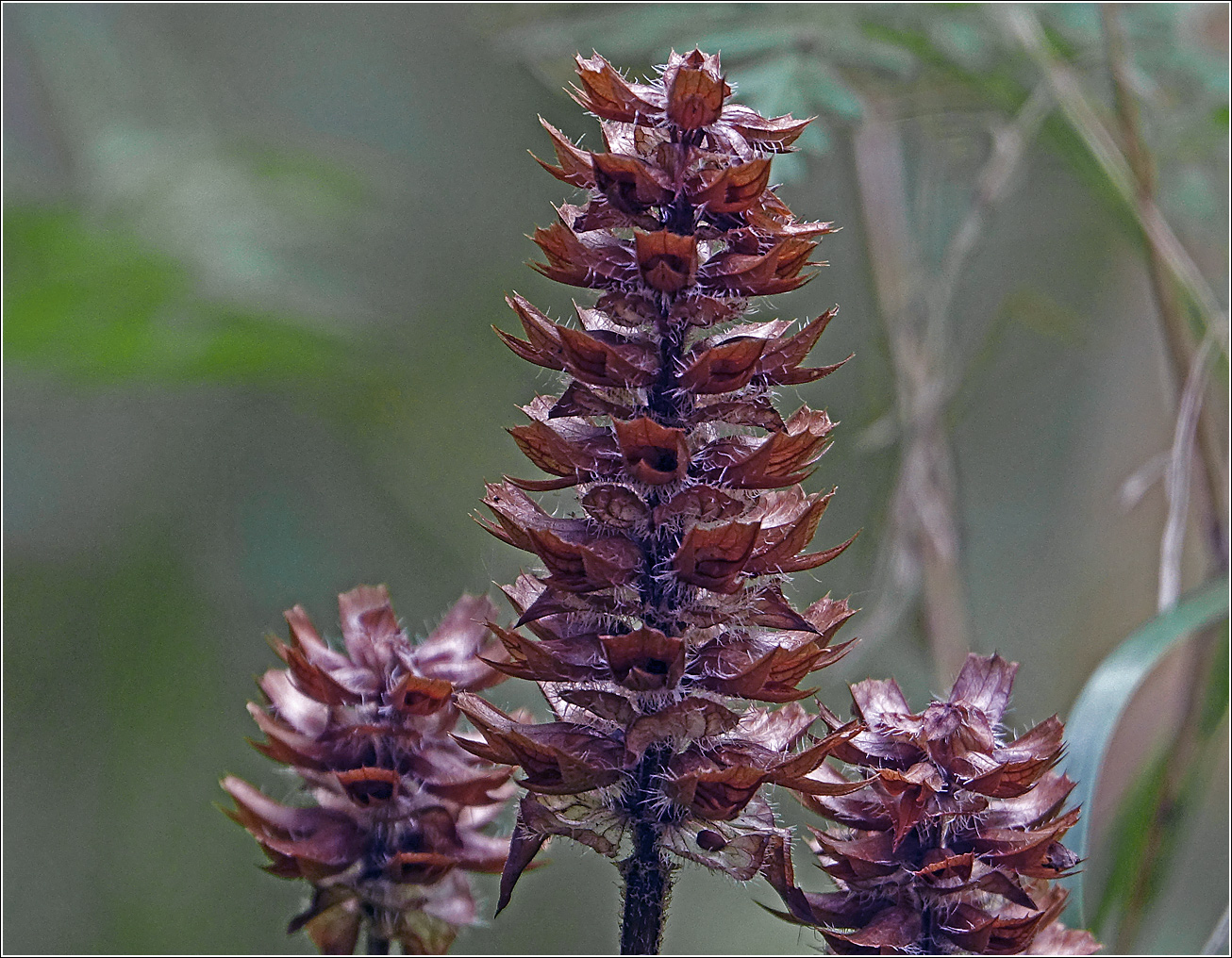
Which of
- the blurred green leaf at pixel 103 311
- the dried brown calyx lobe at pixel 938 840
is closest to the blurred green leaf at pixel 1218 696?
the dried brown calyx lobe at pixel 938 840

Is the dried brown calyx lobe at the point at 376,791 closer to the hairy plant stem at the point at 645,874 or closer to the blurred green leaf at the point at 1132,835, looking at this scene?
the hairy plant stem at the point at 645,874

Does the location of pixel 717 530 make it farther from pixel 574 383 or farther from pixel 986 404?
pixel 986 404

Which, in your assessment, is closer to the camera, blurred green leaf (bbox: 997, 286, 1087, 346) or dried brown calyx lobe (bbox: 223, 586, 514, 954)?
dried brown calyx lobe (bbox: 223, 586, 514, 954)

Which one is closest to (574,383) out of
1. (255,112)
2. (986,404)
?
(986,404)

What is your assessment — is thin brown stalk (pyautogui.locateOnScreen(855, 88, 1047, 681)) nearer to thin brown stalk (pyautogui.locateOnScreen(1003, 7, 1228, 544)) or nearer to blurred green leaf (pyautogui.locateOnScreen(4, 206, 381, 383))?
thin brown stalk (pyautogui.locateOnScreen(1003, 7, 1228, 544))

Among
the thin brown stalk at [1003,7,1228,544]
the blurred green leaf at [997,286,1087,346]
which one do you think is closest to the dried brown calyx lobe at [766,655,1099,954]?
the thin brown stalk at [1003,7,1228,544]
